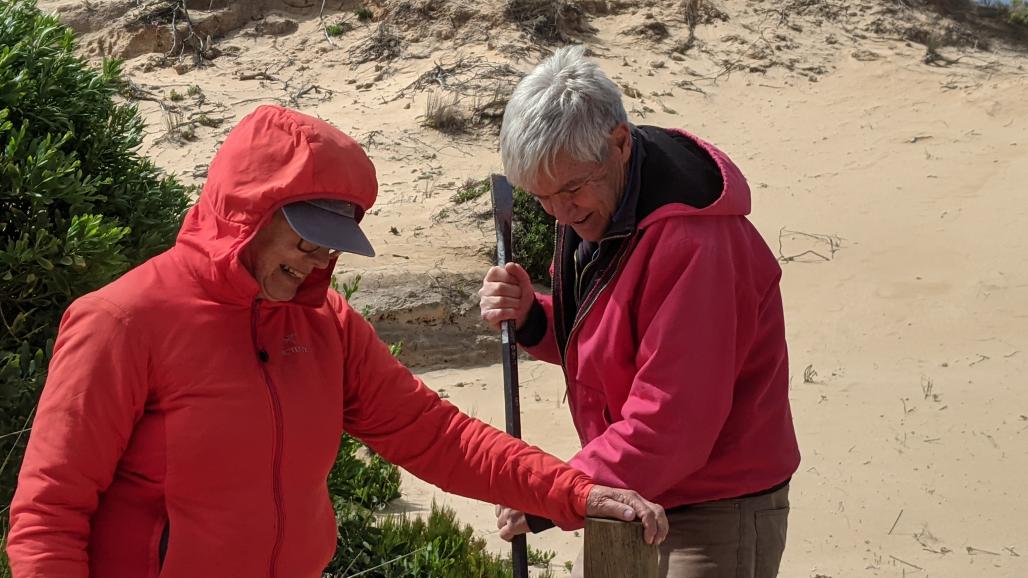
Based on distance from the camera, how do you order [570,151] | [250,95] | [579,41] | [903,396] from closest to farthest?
[570,151], [903,396], [250,95], [579,41]

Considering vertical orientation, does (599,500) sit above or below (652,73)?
above

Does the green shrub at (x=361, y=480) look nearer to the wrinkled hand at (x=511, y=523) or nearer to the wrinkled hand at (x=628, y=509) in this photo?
the wrinkled hand at (x=511, y=523)

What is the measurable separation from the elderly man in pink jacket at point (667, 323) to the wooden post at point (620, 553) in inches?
9.8

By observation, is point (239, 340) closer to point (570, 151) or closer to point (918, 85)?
point (570, 151)

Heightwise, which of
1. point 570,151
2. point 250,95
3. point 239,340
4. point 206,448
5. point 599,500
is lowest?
point 250,95

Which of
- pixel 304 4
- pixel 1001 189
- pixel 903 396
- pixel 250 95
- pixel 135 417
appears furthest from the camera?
pixel 304 4

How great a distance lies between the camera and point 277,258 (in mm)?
2195

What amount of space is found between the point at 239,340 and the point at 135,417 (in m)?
0.24

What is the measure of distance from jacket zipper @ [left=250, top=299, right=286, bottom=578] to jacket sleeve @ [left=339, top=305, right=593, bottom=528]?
0.28 metres

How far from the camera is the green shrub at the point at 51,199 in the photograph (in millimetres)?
3316

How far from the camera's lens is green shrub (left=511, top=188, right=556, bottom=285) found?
8422mm

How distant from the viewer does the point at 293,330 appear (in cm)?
232

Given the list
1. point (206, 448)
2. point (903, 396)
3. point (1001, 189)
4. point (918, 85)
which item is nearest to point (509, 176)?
point (206, 448)

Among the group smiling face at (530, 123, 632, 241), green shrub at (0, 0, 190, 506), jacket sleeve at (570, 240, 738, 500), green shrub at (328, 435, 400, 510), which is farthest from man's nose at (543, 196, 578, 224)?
green shrub at (328, 435, 400, 510)
